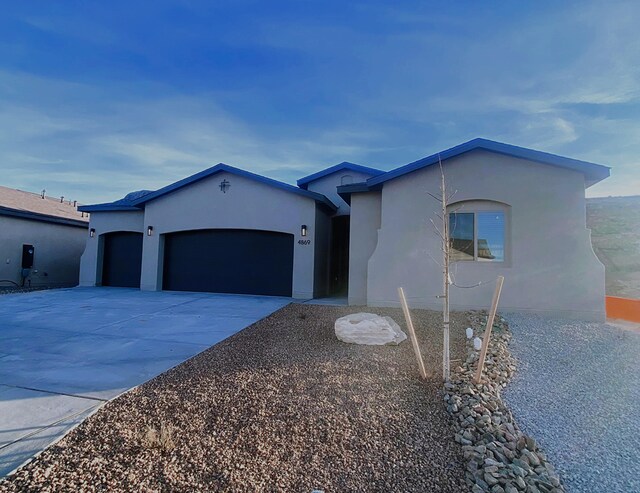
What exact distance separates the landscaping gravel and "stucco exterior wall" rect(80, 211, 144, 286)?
15.3m

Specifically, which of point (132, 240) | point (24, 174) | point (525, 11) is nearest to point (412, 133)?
point (525, 11)

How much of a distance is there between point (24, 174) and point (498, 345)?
2382 centimetres

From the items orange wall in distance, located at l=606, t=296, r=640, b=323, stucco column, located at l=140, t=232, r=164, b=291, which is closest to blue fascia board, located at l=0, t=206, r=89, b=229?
stucco column, located at l=140, t=232, r=164, b=291

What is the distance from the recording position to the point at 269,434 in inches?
112

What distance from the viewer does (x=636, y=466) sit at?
2.58m

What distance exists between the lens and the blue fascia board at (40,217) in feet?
47.7

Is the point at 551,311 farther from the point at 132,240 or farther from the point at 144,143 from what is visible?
the point at 132,240

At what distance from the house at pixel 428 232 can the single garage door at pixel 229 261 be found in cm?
5

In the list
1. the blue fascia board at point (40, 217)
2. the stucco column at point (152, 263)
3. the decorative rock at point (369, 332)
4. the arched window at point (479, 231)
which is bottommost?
the decorative rock at point (369, 332)

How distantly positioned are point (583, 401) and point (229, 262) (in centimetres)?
1153

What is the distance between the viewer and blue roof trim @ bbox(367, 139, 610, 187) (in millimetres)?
7352

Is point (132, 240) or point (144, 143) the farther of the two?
point (132, 240)

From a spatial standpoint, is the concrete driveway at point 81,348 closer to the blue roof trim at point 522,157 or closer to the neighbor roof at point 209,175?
the neighbor roof at point 209,175

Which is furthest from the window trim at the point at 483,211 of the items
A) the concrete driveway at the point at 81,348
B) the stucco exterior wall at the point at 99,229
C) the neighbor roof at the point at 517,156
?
the stucco exterior wall at the point at 99,229
